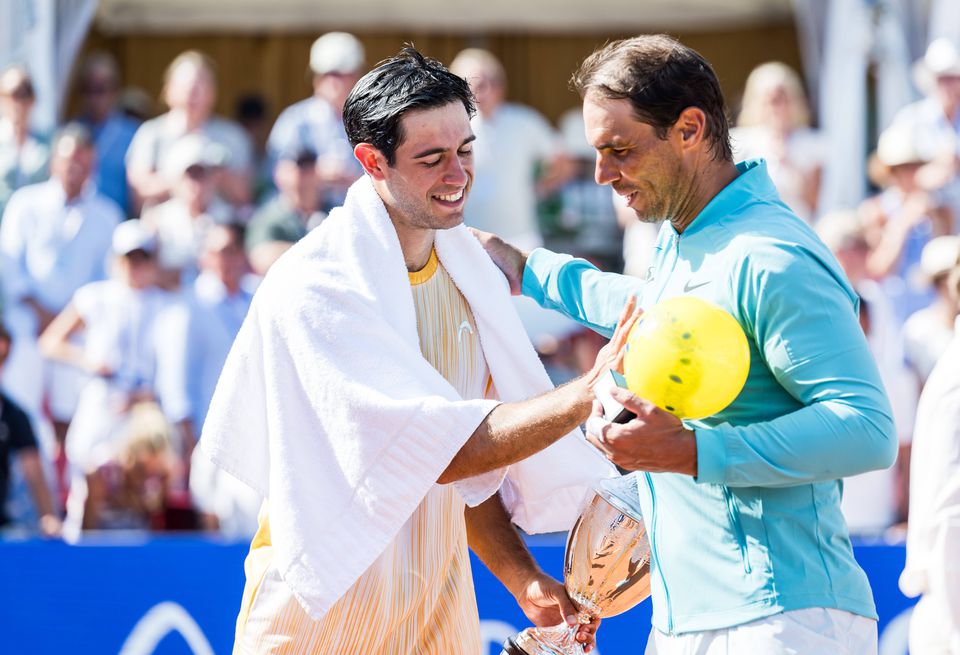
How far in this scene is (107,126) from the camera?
935 centimetres

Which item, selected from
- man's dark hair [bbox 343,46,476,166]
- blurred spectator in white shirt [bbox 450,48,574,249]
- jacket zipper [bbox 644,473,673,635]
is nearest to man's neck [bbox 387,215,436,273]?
man's dark hair [bbox 343,46,476,166]

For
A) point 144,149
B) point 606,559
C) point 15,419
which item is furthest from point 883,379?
point 144,149

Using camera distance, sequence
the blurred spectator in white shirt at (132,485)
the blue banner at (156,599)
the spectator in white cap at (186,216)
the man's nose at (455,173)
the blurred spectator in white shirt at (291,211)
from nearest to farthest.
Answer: the man's nose at (455,173) → the blue banner at (156,599) → the blurred spectator in white shirt at (132,485) → the blurred spectator in white shirt at (291,211) → the spectator in white cap at (186,216)

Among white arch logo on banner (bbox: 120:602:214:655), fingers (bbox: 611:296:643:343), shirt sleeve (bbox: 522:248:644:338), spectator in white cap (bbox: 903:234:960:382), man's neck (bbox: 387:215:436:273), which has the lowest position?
white arch logo on banner (bbox: 120:602:214:655)

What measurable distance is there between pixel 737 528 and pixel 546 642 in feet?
2.93

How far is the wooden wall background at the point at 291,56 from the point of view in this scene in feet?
36.6

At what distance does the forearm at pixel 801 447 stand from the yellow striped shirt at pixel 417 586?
3.44ft

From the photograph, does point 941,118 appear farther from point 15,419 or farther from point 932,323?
point 15,419

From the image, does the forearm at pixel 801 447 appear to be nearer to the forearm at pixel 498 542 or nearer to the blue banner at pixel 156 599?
the forearm at pixel 498 542

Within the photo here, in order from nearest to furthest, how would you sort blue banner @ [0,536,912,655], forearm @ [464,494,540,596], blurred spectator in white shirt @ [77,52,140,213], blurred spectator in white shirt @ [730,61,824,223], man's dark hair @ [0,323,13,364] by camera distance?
forearm @ [464,494,540,596] → blue banner @ [0,536,912,655] → man's dark hair @ [0,323,13,364] → blurred spectator in white shirt @ [730,61,824,223] → blurred spectator in white shirt @ [77,52,140,213]

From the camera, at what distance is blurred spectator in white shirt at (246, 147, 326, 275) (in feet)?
25.6

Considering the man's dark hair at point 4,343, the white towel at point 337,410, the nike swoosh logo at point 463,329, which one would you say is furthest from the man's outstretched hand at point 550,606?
the man's dark hair at point 4,343

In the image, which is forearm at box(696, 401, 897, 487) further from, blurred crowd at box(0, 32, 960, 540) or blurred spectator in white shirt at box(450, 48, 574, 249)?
blurred spectator in white shirt at box(450, 48, 574, 249)

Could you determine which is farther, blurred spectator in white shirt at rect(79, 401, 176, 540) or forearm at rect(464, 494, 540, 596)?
blurred spectator in white shirt at rect(79, 401, 176, 540)
